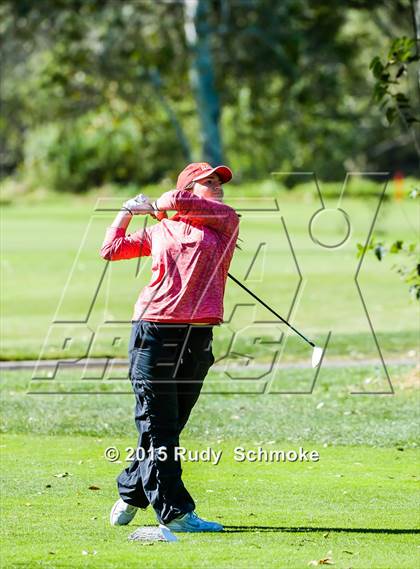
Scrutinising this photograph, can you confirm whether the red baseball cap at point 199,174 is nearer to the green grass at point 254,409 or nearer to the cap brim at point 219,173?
the cap brim at point 219,173

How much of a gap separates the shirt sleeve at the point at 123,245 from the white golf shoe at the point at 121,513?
139cm

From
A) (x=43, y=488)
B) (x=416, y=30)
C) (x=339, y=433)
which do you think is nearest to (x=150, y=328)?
(x=43, y=488)

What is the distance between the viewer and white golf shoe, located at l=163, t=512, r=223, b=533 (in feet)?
22.4

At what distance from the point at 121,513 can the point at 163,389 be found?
815mm

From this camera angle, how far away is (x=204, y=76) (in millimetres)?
35594

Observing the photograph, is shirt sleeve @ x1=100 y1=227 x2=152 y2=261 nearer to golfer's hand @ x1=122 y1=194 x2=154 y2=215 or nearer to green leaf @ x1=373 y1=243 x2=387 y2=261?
Answer: golfer's hand @ x1=122 y1=194 x2=154 y2=215

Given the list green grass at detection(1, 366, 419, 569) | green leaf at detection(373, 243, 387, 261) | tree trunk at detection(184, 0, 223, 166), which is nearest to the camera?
green grass at detection(1, 366, 419, 569)

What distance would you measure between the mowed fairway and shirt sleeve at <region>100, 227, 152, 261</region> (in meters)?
1.53

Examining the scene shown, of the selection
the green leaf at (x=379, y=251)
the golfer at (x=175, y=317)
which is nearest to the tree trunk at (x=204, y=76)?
the green leaf at (x=379, y=251)

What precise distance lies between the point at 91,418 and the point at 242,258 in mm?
17480

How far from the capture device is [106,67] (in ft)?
119

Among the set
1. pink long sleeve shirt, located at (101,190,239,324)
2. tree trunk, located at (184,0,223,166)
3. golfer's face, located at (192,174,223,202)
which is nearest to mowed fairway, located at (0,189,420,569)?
pink long sleeve shirt, located at (101,190,239,324)

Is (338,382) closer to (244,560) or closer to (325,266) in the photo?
(244,560)

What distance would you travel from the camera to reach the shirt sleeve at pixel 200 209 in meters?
6.65
